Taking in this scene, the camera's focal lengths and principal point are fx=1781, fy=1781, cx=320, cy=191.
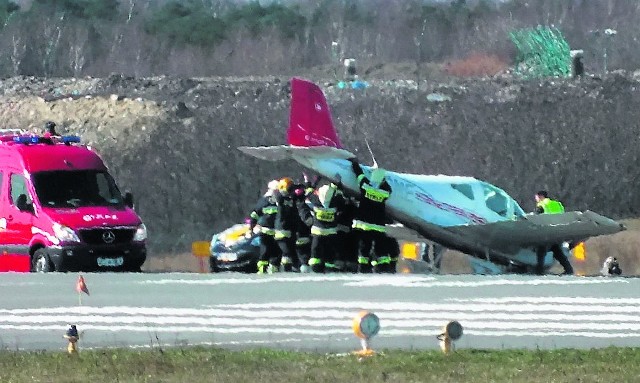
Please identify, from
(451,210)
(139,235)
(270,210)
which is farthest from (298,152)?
(270,210)

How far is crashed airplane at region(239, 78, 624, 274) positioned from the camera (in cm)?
2988

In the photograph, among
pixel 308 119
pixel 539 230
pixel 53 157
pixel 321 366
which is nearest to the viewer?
pixel 321 366

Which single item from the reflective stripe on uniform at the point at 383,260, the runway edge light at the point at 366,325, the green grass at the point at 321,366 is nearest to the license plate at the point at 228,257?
the reflective stripe on uniform at the point at 383,260

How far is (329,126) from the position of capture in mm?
34000

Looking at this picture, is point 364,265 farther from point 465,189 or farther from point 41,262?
point 465,189

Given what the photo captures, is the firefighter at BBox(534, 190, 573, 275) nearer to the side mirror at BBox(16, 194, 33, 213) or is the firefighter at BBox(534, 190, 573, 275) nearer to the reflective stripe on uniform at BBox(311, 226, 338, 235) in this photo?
the reflective stripe on uniform at BBox(311, 226, 338, 235)

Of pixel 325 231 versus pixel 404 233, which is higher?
pixel 325 231

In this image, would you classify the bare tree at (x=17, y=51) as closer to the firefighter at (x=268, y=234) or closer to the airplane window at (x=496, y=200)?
the airplane window at (x=496, y=200)

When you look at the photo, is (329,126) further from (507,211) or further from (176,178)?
(176,178)

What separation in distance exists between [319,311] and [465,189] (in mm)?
13883

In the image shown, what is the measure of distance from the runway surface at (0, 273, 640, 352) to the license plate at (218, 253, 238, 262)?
8257 millimetres

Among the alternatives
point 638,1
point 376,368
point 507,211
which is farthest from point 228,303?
point 638,1

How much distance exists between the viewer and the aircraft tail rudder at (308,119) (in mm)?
33281

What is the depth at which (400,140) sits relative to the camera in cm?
5766
